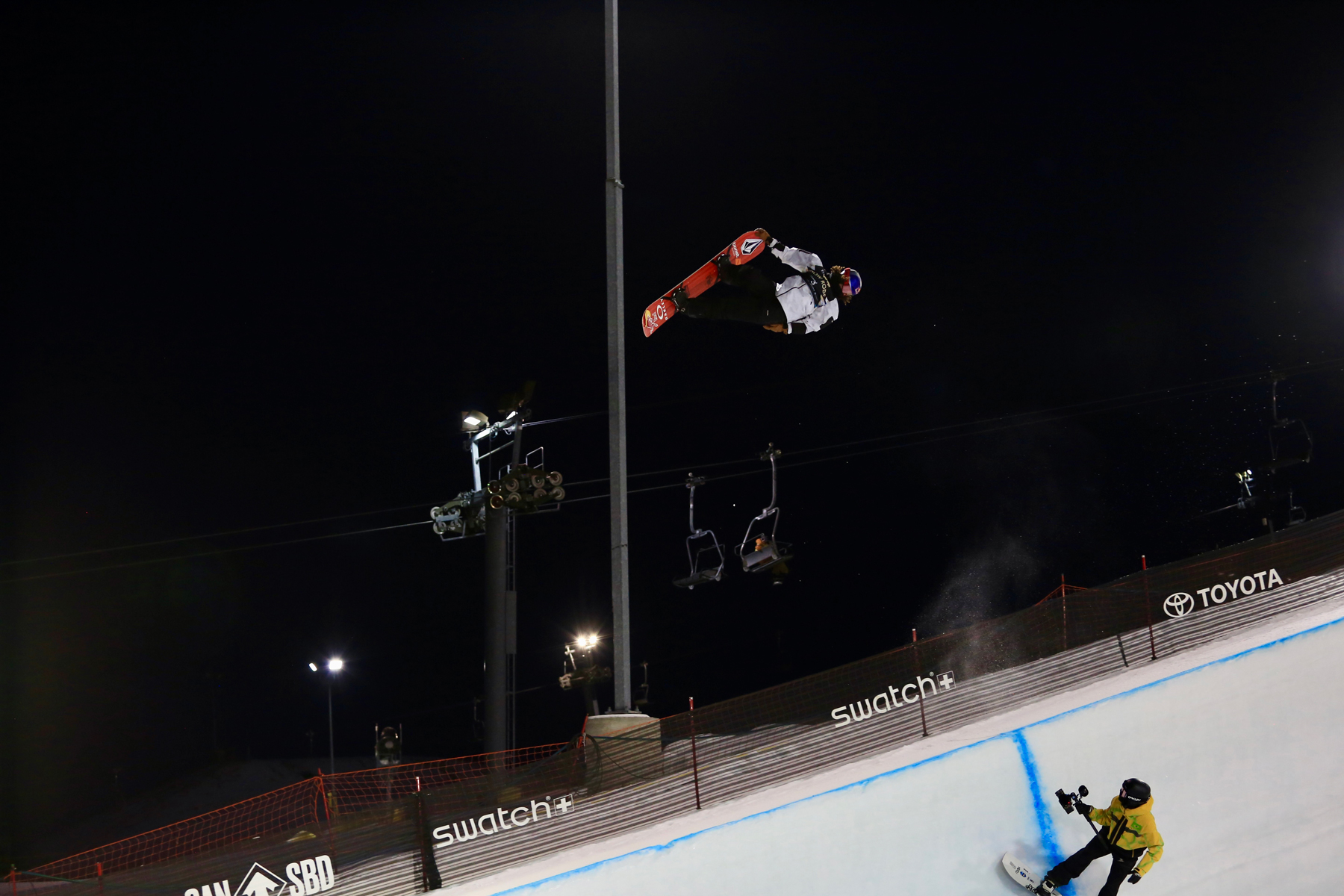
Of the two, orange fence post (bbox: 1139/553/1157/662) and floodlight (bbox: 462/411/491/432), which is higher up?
floodlight (bbox: 462/411/491/432)

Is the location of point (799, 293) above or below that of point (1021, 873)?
above

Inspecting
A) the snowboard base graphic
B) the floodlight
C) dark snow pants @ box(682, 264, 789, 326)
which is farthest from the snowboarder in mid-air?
the floodlight

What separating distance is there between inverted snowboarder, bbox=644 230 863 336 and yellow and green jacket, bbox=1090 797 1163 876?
4.85 meters

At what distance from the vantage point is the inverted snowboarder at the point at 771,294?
8820mm

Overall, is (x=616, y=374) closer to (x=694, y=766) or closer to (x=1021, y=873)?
(x=694, y=766)

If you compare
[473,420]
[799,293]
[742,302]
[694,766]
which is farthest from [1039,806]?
[473,420]

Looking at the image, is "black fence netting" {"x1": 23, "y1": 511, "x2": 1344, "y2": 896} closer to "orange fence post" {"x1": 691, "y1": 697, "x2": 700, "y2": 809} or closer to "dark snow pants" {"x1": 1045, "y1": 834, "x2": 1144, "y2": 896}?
"orange fence post" {"x1": 691, "y1": 697, "x2": 700, "y2": 809}

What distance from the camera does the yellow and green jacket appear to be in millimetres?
7426

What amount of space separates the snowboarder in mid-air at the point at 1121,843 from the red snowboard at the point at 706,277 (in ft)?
17.0

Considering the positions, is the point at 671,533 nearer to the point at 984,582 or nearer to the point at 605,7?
the point at 984,582

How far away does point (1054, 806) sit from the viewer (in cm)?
840

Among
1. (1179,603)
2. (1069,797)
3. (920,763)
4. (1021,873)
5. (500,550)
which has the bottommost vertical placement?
(1021,873)

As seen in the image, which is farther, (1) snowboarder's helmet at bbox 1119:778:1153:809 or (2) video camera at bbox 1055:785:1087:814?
(2) video camera at bbox 1055:785:1087:814

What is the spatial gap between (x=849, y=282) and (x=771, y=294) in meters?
0.96
